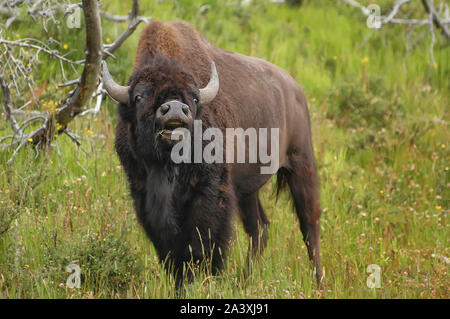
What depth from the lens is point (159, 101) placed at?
4.52 m

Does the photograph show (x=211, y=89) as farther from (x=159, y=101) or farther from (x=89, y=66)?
(x=89, y=66)

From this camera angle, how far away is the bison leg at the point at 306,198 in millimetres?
6121

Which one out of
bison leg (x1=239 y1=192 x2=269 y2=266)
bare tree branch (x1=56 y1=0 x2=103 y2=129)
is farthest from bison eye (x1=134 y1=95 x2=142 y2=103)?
bison leg (x1=239 y1=192 x2=269 y2=266)

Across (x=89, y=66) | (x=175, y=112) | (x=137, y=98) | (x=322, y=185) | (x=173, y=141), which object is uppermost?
(x=89, y=66)

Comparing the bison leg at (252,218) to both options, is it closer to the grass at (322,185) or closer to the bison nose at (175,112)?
the grass at (322,185)

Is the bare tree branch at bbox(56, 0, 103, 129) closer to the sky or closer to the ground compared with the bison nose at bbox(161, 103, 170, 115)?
closer to the sky

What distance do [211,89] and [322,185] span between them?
3.09m

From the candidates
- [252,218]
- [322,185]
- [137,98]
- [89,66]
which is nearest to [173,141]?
[137,98]

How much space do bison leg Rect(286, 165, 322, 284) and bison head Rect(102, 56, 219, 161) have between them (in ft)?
5.69

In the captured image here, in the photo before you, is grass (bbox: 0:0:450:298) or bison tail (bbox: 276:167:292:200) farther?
bison tail (bbox: 276:167:292:200)

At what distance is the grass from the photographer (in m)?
4.50

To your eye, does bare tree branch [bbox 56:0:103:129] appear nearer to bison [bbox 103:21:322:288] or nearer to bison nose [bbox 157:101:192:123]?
bison [bbox 103:21:322:288]

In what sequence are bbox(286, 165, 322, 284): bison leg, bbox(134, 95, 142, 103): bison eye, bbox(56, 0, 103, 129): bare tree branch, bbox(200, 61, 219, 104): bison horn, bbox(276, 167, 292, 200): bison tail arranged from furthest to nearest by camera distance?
bbox(276, 167, 292, 200): bison tail < bbox(286, 165, 322, 284): bison leg < bbox(56, 0, 103, 129): bare tree branch < bbox(200, 61, 219, 104): bison horn < bbox(134, 95, 142, 103): bison eye
